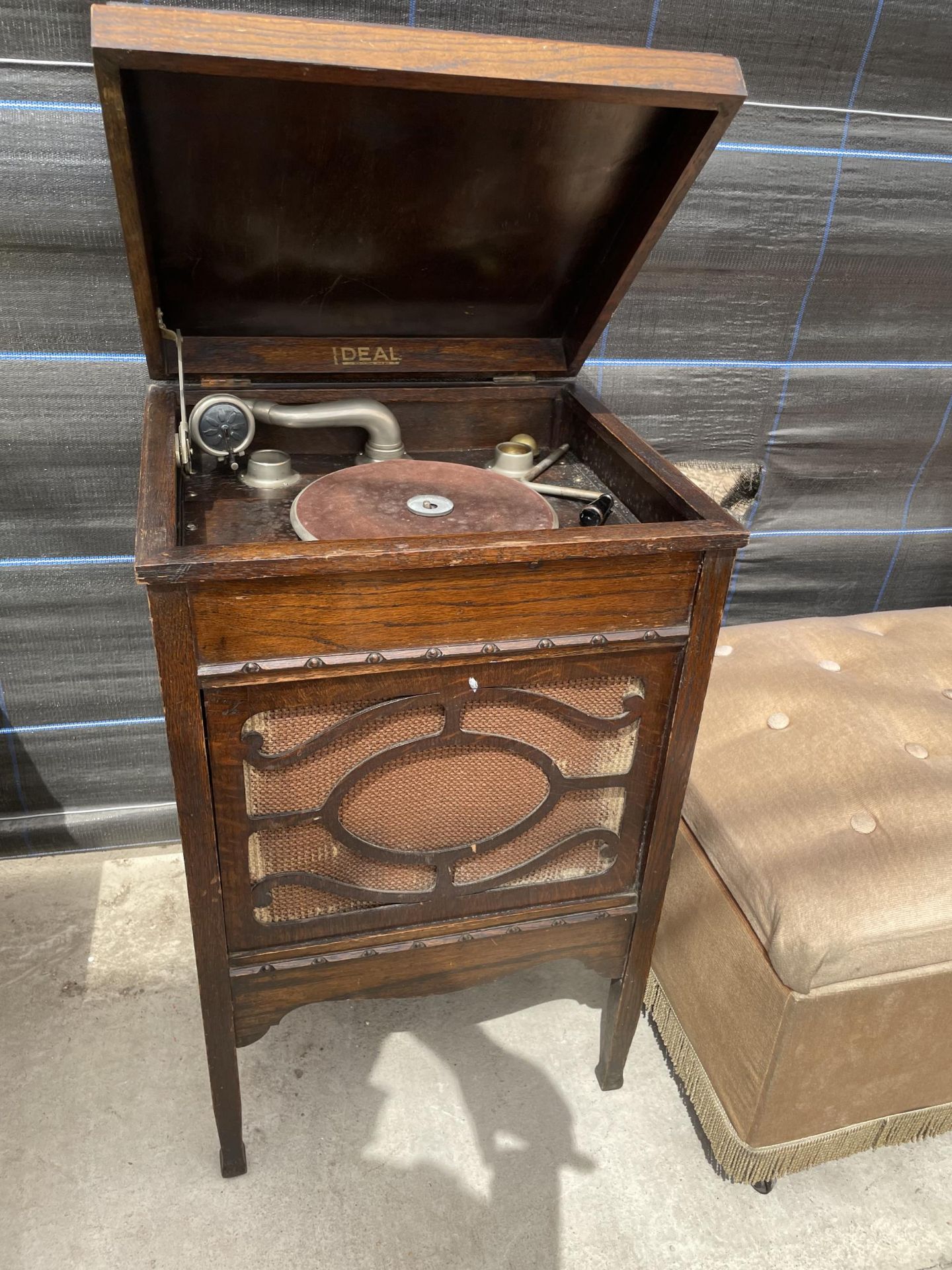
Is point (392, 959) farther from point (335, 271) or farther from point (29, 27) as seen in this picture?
point (29, 27)

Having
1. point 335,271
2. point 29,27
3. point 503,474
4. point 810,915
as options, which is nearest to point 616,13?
point 335,271

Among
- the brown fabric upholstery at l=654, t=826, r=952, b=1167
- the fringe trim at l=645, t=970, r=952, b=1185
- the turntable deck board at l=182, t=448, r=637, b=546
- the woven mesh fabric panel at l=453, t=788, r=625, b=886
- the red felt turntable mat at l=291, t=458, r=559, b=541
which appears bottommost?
the fringe trim at l=645, t=970, r=952, b=1185

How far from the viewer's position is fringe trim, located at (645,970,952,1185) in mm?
1371

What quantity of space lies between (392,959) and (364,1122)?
394 millimetres

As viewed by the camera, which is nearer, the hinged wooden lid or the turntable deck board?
the hinged wooden lid

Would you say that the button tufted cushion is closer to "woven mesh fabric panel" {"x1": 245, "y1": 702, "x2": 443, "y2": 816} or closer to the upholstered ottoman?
the upholstered ottoman

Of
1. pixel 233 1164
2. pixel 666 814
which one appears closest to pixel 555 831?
pixel 666 814

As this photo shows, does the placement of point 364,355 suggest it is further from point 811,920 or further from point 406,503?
point 811,920

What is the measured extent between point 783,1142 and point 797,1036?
23cm

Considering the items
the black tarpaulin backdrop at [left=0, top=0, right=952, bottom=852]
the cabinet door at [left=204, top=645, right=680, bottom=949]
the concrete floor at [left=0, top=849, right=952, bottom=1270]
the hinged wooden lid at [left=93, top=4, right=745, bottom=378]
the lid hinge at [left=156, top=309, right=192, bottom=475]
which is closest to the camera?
the hinged wooden lid at [left=93, top=4, right=745, bottom=378]

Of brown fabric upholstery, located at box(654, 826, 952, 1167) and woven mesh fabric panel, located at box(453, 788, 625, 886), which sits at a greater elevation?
woven mesh fabric panel, located at box(453, 788, 625, 886)

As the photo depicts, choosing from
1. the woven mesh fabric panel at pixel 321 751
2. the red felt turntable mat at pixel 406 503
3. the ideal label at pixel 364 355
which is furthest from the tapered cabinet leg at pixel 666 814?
the ideal label at pixel 364 355

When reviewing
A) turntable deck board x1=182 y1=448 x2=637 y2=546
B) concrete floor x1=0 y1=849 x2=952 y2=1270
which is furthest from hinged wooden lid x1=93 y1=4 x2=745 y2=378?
concrete floor x1=0 y1=849 x2=952 y2=1270

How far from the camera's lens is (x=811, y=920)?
3.97 feet
